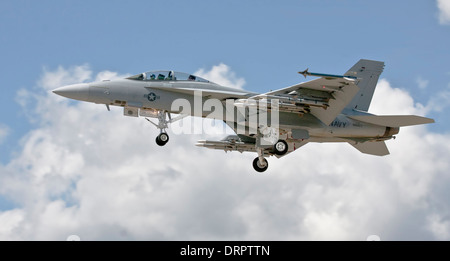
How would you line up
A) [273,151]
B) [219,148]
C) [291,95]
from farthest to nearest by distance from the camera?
[219,148], [273,151], [291,95]

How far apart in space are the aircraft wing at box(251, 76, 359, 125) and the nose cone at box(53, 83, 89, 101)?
6.52 meters

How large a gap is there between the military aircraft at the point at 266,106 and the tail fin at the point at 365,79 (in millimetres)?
43

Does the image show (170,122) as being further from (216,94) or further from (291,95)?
(291,95)

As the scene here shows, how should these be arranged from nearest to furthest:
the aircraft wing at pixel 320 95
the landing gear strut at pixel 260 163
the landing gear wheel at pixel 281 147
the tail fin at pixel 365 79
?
1. the aircraft wing at pixel 320 95
2. the landing gear wheel at pixel 281 147
3. the tail fin at pixel 365 79
4. the landing gear strut at pixel 260 163

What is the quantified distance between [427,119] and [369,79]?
352 centimetres

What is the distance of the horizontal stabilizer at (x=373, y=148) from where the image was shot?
3053cm

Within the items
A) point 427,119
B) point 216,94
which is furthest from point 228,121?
point 427,119

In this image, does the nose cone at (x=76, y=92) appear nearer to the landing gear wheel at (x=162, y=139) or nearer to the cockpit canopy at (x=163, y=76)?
the cockpit canopy at (x=163, y=76)

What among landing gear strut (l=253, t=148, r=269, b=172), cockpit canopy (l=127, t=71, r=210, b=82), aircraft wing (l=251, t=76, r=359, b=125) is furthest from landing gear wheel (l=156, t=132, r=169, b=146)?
landing gear strut (l=253, t=148, r=269, b=172)

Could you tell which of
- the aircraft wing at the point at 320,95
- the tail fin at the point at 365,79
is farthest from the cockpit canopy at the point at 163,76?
the tail fin at the point at 365,79

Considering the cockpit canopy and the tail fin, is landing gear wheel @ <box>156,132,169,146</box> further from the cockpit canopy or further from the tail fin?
the tail fin

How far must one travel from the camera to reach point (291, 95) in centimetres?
2670

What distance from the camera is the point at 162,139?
2695 cm

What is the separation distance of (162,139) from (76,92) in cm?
376
